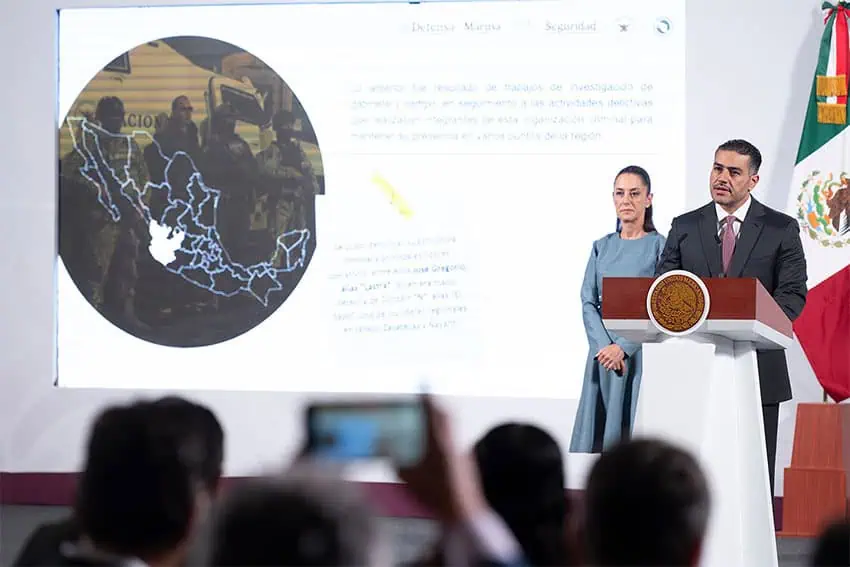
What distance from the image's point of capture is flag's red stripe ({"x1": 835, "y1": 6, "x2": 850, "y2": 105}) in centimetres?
561

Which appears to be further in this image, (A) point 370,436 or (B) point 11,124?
(B) point 11,124

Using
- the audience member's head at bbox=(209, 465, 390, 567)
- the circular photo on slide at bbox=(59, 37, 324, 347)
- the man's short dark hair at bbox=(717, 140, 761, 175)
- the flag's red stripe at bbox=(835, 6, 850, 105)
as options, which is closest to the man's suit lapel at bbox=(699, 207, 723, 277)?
the man's short dark hair at bbox=(717, 140, 761, 175)

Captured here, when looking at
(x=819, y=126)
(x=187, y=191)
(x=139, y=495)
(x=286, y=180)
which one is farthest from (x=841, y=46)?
(x=139, y=495)

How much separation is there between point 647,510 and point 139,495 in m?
0.62

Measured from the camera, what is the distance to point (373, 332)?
6121mm

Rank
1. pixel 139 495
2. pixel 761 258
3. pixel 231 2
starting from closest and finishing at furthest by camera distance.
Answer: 1. pixel 139 495
2. pixel 761 258
3. pixel 231 2

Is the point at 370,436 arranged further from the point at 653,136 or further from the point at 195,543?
the point at 653,136

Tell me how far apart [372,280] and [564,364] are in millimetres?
1097

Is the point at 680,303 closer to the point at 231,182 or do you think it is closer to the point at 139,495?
the point at 139,495

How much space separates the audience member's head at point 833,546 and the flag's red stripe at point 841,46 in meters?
4.81

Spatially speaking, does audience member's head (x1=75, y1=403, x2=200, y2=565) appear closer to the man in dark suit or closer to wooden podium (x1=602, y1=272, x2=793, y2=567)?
wooden podium (x1=602, y1=272, x2=793, y2=567)

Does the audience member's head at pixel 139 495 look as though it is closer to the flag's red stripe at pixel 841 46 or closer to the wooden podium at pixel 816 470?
the wooden podium at pixel 816 470

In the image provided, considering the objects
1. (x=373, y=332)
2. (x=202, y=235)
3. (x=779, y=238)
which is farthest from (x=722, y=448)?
(x=202, y=235)

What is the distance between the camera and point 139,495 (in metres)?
1.44
